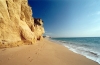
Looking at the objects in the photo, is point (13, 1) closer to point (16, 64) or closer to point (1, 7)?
point (1, 7)

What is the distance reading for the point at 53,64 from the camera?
382cm

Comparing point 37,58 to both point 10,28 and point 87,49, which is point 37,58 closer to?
point 10,28

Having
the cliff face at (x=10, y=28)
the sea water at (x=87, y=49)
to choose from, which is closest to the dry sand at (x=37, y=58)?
the sea water at (x=87, y=49)

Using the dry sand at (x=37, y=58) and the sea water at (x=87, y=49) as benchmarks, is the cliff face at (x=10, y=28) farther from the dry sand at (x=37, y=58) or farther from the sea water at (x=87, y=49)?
the sea water at (x=87, y=49)

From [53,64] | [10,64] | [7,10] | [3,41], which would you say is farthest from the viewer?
[7,10]

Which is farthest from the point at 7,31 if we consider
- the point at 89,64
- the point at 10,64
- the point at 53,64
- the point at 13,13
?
the point at 89,64

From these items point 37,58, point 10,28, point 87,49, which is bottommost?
point 87,49

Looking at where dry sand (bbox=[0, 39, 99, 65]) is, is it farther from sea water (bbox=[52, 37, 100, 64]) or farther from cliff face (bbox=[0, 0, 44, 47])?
cliff face (bbox=[0, 0, 44, 47])

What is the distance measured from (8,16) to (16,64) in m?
5.94

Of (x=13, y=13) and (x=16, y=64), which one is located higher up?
(x=13, y=13)

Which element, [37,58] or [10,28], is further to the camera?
[10,28]

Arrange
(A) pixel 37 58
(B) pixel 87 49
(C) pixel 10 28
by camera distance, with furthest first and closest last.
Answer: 1. (B) pixel 87 49
2. (C) pixel 10 28
3. (A) pixel 37 58

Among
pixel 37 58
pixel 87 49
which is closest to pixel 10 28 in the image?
pixel 37 58

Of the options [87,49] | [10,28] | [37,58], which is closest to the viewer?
[37,58]
